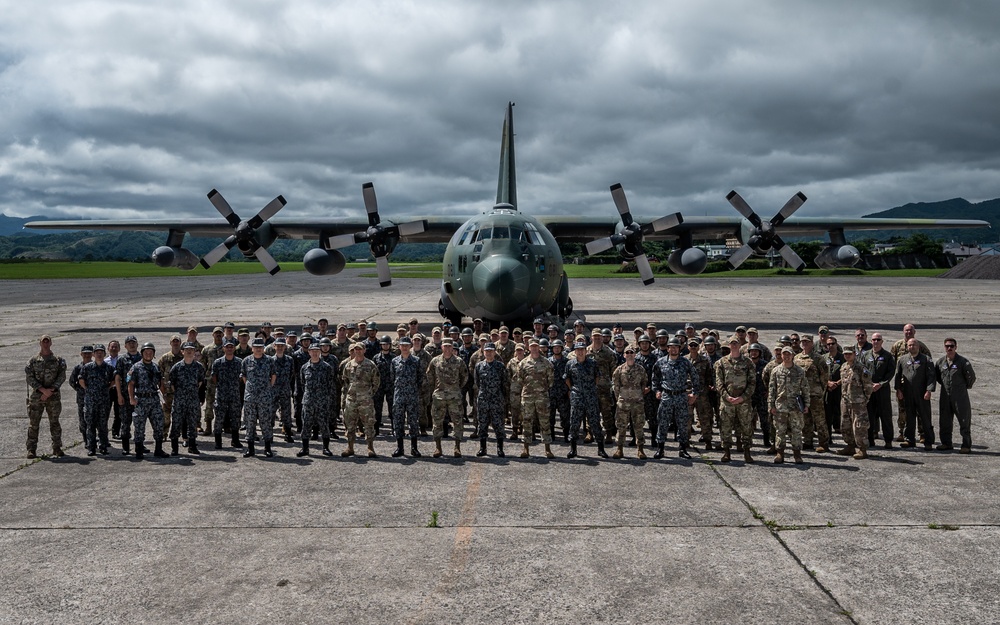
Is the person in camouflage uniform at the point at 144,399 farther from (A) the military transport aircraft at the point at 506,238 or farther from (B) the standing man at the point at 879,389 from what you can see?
(B) the standing man at the point at 879,389

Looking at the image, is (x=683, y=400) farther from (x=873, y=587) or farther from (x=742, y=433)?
(x=873, y=587)

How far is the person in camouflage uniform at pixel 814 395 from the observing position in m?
9.95

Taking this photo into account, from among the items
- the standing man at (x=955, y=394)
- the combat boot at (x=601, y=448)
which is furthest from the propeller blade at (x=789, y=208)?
the combat boot at (x=601, y=448)

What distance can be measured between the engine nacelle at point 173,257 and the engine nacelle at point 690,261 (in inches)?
703

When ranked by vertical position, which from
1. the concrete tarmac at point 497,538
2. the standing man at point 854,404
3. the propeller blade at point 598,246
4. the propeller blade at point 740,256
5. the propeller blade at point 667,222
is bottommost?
the concrete tarmac at point 497,538

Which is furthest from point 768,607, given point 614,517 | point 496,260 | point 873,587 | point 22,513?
point 496,260

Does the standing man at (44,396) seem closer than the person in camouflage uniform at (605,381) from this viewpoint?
Yes

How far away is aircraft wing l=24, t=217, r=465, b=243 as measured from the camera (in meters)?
26.5

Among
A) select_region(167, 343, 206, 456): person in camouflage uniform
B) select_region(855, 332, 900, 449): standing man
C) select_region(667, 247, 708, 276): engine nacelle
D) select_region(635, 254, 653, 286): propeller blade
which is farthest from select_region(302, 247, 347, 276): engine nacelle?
select_region(855, 332, 900, 449): standing man

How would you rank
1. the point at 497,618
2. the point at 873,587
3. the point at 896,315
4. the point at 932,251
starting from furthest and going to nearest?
the point at 932,251, the point at 896,315, the point at 873,587, the point at 497,618

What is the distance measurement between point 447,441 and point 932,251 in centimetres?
10200

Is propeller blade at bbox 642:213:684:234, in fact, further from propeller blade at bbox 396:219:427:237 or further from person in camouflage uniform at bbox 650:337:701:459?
person in camouflage uniform at bbox 650:337:701:459

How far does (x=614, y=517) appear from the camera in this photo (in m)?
7.26

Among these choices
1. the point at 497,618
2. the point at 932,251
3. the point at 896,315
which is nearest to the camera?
the point at 497,618
